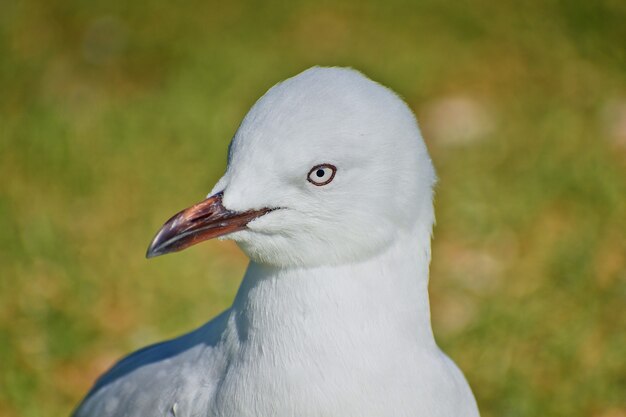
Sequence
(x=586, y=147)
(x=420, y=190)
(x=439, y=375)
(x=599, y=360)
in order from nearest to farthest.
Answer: (x=420, y=190)
(x=439, y=375)
(x=599, y=360)
(x=586, y=147)

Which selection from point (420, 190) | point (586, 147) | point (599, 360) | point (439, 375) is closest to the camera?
point (420, 190)

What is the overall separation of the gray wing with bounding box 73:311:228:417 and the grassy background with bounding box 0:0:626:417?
1.22 metres

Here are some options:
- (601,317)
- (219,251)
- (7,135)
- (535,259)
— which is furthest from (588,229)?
(7,135)

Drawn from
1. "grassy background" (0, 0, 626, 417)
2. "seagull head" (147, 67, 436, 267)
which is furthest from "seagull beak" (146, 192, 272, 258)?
"grassy background" (0, 0, 626, 417)

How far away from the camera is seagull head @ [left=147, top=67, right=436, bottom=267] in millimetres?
2279

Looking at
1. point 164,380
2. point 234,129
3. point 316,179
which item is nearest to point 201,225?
point 316,179

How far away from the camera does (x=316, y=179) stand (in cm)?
231

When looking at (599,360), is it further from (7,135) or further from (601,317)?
(7,135)

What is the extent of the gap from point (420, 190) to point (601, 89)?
12.8ft

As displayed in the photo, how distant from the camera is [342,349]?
2.42 metres

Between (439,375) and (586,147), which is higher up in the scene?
(439,375)

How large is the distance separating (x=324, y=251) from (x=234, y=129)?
12.0 ft

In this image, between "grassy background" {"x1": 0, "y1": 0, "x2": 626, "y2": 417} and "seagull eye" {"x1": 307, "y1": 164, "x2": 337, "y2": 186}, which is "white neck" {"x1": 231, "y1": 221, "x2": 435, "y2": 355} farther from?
"grassy background" {"x1": 0, "y1": 0, "x2": 626, "y2": 417}

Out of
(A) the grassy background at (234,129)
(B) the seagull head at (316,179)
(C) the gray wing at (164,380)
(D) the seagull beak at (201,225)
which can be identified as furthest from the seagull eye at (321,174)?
(A) the grassy background at (234,129)
